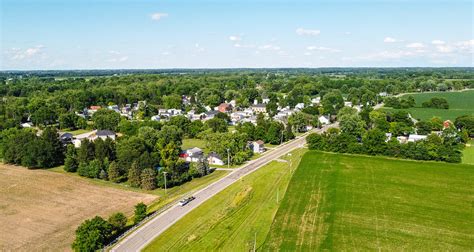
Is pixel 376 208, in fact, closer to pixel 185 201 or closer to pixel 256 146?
pixel 185 201

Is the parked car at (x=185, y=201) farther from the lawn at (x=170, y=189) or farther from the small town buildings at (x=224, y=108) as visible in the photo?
the small town buildings at (x=224, y=108)

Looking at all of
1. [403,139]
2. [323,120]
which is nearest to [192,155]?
[403,139]

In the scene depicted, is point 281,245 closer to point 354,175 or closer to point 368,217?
point 368,217

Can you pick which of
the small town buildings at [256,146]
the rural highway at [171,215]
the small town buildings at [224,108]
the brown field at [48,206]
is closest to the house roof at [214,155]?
the rural highway at [171,215]

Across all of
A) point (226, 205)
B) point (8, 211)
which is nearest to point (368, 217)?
point (226, 205)

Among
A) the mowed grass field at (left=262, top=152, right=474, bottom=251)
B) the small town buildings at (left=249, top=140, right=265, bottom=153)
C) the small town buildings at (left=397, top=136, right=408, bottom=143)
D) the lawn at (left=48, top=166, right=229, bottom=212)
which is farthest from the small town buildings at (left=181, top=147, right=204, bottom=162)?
the small town buildings at (left=397, top=136, right=408, bottom=143)
